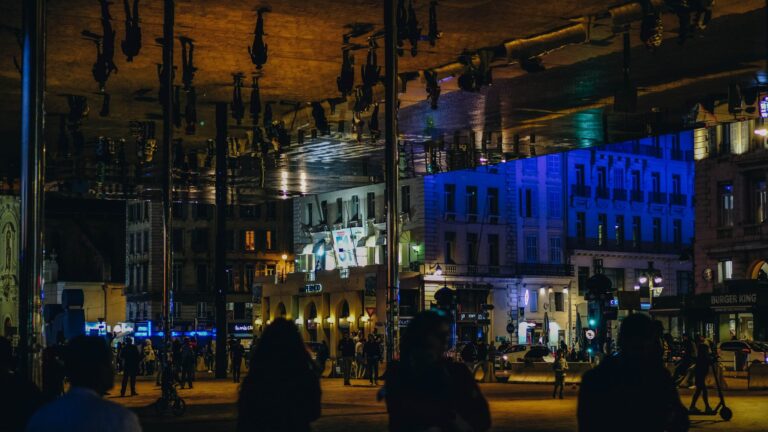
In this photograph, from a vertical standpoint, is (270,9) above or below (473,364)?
above

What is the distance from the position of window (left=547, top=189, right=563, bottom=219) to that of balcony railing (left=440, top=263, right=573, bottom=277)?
3367mm

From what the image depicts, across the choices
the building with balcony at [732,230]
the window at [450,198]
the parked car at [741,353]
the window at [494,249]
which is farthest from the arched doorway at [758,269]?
the window at [494,249]

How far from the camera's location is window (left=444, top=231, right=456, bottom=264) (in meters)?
80.6

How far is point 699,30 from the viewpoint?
24.1 m

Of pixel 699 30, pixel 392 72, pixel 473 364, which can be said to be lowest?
pixel 473 364

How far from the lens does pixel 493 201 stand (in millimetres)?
83062

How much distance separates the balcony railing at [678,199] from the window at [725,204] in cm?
3019

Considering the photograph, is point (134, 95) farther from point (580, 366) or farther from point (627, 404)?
point (627, 404)

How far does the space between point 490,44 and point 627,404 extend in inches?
848

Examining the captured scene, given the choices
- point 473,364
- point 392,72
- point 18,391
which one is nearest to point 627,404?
Answer: point 18,391

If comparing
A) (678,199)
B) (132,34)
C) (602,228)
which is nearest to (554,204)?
(602,228)

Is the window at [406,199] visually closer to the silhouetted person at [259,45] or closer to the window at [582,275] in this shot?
the window at [582,275]

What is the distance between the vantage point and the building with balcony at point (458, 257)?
259 ft

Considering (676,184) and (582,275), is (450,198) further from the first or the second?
(676,184)
